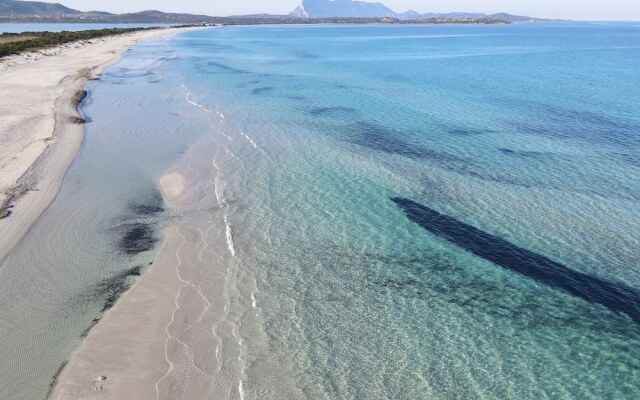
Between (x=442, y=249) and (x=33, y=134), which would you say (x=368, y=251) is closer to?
(x=442, y=249)

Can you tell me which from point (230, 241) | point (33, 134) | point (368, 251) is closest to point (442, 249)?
point (368, 251)

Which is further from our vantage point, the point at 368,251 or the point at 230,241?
the point at 230,241

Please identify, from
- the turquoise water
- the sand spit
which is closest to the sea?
the turquoise water

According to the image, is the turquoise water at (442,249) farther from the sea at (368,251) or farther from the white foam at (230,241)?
the white foam at (230,241)

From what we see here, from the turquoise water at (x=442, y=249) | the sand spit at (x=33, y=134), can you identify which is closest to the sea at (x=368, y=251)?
the turquoise water at (x=442, y=249)

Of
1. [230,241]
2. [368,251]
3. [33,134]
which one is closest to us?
[368,251]

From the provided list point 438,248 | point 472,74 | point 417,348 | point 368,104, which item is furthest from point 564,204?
point 472,74

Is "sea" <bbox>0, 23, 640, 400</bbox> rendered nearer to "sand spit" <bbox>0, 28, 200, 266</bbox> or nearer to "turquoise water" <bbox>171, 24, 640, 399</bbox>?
"turquoise water" <bbox>171, 24, 640, 399</bbox>
